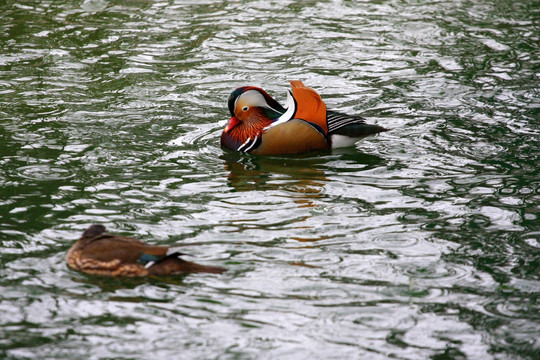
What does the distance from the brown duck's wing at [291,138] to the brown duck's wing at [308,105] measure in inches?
3.3

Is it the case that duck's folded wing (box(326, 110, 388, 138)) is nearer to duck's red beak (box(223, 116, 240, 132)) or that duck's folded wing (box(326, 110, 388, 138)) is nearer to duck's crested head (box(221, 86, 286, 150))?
duck's crested head (box(221, 86, 286, 150))

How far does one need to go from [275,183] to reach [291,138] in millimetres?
1040

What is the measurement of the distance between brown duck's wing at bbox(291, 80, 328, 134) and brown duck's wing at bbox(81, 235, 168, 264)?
3.61 metres

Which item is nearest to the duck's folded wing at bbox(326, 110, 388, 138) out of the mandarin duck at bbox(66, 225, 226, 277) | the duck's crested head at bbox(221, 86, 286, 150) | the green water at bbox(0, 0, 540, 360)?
the green water at bbox(0, 0, 540, 360)

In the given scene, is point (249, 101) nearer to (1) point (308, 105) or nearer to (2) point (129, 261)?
(1) point (308, 105)

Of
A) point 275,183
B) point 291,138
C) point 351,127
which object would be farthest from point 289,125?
point 275,183

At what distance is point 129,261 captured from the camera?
6.43 m

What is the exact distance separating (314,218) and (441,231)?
117cm

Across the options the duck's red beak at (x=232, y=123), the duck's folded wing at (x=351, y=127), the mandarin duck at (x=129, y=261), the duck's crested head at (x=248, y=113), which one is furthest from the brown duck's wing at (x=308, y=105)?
the mandarin duck at (x=129, y=261)

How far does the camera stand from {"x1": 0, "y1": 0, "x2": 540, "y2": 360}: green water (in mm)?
5797

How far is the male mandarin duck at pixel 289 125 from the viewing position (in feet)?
31.9

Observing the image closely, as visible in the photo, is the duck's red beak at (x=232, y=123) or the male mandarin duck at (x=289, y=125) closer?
the male mandarin duck at (x=289, y=125)

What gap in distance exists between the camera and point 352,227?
7504mm

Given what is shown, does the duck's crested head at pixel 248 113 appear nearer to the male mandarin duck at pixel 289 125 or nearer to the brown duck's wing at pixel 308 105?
the male mandarin duck at pixel 289 125
